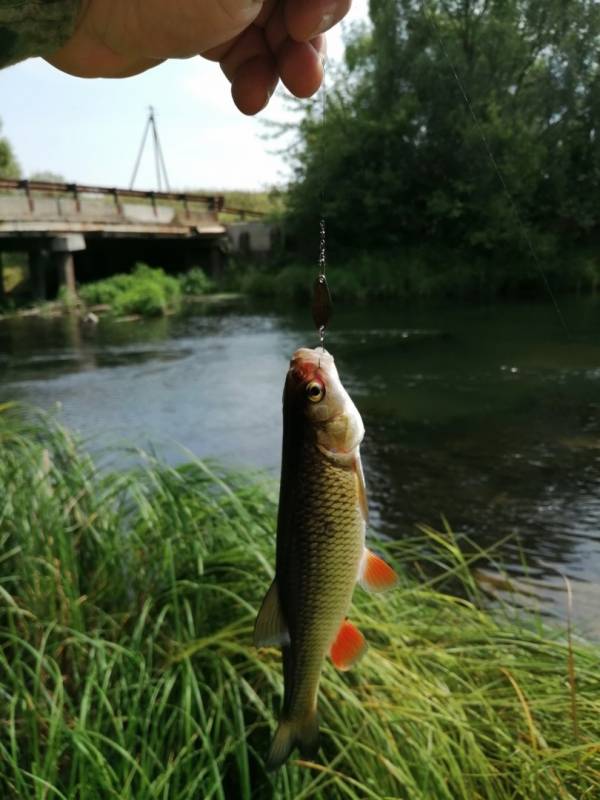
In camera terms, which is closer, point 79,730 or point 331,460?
Answer: point 331,460

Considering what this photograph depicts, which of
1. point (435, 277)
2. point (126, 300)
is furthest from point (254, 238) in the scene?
point (126, 300)

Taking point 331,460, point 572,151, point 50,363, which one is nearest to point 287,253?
point 572,151

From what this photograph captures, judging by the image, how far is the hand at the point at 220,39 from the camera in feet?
4.49

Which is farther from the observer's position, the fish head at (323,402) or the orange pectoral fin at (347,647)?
the orange pectoral fin at (347,647)

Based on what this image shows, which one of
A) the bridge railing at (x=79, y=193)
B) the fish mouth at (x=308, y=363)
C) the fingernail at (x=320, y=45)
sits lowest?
the fish mouth at (x=308, y=363)

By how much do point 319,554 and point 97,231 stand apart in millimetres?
22709

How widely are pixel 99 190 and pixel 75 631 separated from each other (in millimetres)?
22865

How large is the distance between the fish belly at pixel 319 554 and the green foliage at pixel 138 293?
20348 millimetres

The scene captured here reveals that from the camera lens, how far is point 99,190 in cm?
2373

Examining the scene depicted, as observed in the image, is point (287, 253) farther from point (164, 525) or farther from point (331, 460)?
point (331, 460)

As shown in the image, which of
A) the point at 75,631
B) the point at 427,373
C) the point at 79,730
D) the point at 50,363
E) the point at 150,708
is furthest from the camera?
the point at 50,363

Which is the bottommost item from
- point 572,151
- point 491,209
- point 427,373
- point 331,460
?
point 427,373

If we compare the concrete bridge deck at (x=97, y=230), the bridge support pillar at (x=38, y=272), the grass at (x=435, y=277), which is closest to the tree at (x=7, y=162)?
the concrete bridge deck at (x=97, y=230)

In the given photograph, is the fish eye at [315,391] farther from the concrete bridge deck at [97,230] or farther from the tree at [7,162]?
the tree at [7,162]
